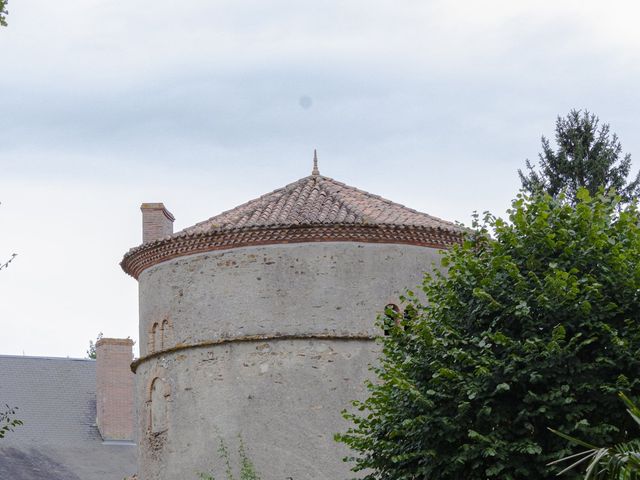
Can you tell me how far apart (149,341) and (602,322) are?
11.4 metres

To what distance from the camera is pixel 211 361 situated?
2355 centimetres

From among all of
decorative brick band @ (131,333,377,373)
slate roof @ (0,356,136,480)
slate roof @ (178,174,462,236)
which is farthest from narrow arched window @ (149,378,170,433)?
slate roof @ (0,356,136,480)

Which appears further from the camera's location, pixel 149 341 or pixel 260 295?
pixel 149 341

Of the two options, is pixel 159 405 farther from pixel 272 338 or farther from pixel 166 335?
pixel 272 338

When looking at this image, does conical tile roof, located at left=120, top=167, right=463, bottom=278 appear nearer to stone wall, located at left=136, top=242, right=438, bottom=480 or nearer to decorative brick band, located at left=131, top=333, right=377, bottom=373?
stone wall, located at left=136, top=242, right=438, bottom=480

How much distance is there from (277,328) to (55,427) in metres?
18.5

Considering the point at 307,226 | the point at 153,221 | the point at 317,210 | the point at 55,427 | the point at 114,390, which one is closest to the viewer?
the point at 307,226

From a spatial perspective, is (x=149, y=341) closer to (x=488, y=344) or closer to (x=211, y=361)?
(x=211, y=361)

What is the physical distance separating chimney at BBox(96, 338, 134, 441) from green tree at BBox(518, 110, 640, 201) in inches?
577

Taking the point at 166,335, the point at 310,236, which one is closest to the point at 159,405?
the point at 166,335

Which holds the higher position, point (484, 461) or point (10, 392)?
point (10, 392)

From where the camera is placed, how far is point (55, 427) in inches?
1553

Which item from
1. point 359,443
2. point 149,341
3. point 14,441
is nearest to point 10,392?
point 14,441

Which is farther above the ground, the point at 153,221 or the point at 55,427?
the point at 153,221
